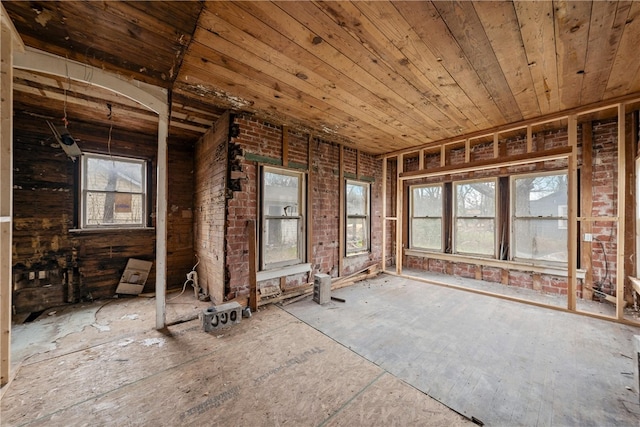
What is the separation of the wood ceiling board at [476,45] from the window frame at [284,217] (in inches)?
99.8

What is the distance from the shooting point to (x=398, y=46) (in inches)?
74.5

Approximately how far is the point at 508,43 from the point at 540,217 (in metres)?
3.36

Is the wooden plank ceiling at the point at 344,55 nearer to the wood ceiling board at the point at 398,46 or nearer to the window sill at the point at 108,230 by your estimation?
the wood ceiling board at the point at 398,46

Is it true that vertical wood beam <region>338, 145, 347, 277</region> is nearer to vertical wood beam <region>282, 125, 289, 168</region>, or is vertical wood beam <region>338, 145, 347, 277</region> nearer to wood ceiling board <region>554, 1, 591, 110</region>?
vertical wood beam <region>282, 125, 289, 168</region>

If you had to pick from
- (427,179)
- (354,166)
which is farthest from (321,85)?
(427,179)

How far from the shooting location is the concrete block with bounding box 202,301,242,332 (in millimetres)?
2572

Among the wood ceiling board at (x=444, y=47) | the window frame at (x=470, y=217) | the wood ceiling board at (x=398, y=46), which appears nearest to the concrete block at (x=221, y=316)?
the wood ceiling board at (x=398, y=46)

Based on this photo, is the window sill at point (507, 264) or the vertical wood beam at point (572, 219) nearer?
the vertical wood beam at point (572, 219)

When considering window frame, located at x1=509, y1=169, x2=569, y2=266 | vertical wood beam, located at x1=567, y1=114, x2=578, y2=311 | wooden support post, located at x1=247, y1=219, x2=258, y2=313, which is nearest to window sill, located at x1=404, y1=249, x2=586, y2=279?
window frame, located at x1=509, y1=169, x2=569, y2=266

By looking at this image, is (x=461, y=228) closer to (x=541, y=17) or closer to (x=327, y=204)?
(x=327, y=204)

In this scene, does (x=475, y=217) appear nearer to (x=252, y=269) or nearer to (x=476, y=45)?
(x=476, y=45)

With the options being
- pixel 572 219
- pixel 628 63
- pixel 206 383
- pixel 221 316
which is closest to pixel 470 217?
pixel 572 219

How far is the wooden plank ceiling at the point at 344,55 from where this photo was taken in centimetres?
158

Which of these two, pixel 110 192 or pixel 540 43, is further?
pixel 110 192
